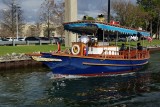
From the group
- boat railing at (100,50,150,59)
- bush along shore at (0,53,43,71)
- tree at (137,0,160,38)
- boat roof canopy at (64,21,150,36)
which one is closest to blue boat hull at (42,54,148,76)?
boat railing at (100,50,150,59)

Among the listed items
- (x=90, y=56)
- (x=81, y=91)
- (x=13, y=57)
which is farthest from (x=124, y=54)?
(x=13, y=57)

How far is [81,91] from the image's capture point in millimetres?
23516

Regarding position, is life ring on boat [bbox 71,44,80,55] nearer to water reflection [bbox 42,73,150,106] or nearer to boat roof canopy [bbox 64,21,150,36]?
boat roof canopy [bbox 64,21,150,36]

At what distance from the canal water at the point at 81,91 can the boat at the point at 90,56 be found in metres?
0.70

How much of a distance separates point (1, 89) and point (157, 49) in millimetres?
50450

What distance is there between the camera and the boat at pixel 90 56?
2689 cm

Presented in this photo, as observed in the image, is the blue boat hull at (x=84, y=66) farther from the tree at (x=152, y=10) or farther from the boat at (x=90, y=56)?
the tree at (x=152, y=10)

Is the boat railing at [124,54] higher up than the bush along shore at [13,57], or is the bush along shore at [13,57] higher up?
the boat railing at [124,54]

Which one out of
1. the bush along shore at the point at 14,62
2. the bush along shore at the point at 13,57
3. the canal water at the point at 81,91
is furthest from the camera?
the bush along shore at the point at 13,57

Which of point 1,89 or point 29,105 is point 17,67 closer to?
point 1,89

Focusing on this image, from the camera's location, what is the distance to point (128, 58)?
32000mm

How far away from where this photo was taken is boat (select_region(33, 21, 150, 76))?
88.2 feet

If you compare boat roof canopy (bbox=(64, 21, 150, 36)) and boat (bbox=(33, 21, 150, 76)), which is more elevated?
boat roof canopy (bbox=(64, 21, 150, 36))

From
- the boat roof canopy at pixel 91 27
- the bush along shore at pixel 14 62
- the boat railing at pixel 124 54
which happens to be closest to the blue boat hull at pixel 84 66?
the boat railing at pixel 124 54
